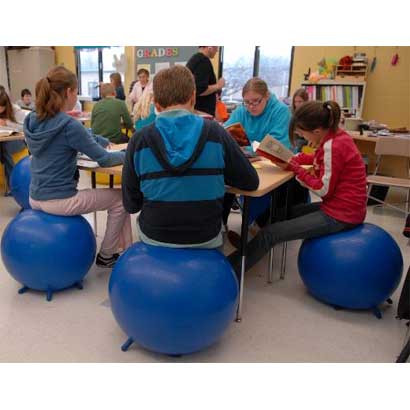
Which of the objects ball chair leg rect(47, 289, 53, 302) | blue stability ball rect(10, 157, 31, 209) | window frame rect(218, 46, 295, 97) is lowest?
ball chair leg rect(47, 289, 53, 302)

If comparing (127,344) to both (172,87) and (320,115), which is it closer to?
(172,87)

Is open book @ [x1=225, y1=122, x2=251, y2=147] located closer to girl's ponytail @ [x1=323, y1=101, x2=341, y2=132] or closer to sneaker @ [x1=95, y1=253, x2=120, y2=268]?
girl's ponytail @ [x1=323, y1=101, x2=341, y2=132]

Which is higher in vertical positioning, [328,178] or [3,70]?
[3,70]

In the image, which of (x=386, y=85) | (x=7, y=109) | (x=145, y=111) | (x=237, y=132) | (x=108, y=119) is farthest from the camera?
(x=386, y=85)

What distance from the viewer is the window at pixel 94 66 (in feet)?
26.2

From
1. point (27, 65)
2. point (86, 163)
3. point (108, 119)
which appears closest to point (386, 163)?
point (108, 119)

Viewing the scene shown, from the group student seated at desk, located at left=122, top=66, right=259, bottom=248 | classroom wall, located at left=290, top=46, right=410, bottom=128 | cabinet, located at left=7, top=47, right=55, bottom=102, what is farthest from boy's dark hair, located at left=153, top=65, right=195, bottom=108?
cabinet, located at left=7, top=47, right=55, bottom=102

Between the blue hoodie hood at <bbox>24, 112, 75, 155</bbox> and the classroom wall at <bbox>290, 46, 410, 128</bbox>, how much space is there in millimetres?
4509

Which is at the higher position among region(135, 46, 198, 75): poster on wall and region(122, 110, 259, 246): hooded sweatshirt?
region(135, 46, 198, 75): poster on wall

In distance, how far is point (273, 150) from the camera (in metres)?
2.10

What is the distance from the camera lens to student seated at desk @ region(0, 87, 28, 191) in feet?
12.1

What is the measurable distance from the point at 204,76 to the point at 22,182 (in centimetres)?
176

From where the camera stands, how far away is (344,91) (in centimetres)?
530

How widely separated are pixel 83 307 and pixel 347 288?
1.37 m
